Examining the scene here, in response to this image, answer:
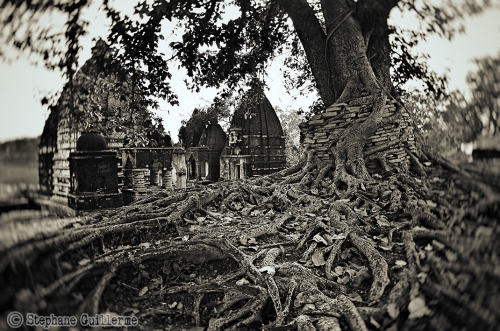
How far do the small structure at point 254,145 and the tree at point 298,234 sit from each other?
31.5 feet

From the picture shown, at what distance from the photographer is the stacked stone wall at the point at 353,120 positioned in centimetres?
436

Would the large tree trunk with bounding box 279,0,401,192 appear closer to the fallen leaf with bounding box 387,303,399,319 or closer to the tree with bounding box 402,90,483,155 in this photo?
the tree with bounding box 402,90,483,155

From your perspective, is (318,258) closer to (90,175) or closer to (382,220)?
(382,220)

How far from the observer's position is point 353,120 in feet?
16.1

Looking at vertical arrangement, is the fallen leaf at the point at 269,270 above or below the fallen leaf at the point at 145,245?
below

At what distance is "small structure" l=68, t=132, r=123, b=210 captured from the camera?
1.90 metres

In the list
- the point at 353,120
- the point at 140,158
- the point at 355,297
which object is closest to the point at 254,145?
the point at 140,158

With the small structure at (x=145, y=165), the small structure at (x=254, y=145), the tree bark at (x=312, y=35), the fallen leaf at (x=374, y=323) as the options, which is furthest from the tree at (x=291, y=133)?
the fallen leaf at (x=374, y=323)

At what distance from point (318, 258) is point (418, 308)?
5.70ft

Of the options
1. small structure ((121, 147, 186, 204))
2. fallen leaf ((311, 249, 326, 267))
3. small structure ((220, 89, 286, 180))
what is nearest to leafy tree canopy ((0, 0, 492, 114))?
Result: fallen leaf ((311, 249, 326, 267))

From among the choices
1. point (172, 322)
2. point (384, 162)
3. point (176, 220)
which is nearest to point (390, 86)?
point (384, 162)

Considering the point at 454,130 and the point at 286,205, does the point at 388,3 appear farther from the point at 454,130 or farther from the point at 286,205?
the point at 286,205

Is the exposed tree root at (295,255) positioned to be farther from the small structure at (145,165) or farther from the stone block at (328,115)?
the small structure at (145,165)

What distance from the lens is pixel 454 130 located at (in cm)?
108
